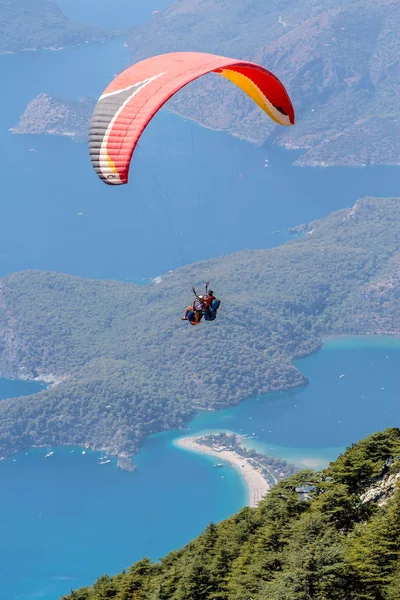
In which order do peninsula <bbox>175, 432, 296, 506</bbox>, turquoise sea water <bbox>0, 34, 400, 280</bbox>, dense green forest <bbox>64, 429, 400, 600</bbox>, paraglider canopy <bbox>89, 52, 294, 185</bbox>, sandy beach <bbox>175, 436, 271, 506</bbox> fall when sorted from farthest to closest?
turquoise sea water <bbox>0, 34, 400, 280</bbox> < peninsula <bbox>175, 432, 296, 506</bbox> < sandy beach <bbox>175, 436, 271, 506</bbox> < paraglider canopy <bbox>89, 52, 294, 185</bbox> < dense green forest <bbox>64, 429, 400, 600</bbox>

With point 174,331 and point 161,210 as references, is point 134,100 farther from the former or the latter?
point 161,210

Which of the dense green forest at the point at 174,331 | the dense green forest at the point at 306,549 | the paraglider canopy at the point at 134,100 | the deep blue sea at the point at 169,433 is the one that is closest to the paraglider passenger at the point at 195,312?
the paraglider canopy at the point at 134,100

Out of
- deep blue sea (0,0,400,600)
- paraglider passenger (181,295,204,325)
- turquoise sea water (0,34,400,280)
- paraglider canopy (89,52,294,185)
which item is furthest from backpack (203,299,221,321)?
turquoise sea water (0,34,400,280)

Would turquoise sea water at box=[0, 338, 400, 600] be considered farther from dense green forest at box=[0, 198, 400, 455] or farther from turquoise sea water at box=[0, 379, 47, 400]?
turquoise sea water at box=[0, 379, 47, 400]

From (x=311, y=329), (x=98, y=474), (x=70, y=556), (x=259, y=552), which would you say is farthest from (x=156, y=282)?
(x=259, y=552)

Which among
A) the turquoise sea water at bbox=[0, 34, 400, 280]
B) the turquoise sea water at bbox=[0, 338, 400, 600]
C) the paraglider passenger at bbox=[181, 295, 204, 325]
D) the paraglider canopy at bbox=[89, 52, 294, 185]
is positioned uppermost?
the turquoise sea water at bbox=[0, 34, 400, 280]

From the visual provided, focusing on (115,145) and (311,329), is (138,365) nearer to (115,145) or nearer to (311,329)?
(311,329)

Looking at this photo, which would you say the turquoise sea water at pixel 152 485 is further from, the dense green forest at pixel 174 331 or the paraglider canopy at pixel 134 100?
the paraglider canopy at pixel 134 100
